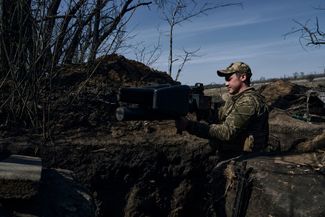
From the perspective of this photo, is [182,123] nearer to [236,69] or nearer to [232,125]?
[232,125]

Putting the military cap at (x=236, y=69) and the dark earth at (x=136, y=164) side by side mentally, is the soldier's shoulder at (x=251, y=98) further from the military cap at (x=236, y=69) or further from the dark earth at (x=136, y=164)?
the dark earth at (x=136, y=164)

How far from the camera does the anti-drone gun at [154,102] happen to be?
263 centimetres

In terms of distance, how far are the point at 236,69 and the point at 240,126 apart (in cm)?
49

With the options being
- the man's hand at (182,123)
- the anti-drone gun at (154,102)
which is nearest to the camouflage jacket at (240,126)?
the man's hand at (182,123)

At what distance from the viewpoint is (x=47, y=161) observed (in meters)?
5.11

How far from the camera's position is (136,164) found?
17.5 ft

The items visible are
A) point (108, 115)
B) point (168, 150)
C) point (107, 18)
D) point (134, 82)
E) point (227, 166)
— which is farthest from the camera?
point (107, 18)

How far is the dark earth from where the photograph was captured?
3090 millimetres

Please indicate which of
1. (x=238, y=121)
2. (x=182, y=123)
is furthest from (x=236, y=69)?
(x=182, y=123)

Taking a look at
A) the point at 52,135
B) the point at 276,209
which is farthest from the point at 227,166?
the point at 52,135

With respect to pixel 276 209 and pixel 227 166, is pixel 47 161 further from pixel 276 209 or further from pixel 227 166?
pixel 276 209

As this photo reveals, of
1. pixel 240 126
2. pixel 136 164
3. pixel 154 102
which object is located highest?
pixel 154 102

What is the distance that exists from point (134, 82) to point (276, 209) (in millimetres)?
4420

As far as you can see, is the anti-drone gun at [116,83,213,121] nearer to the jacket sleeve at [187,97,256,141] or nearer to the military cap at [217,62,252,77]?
the jacket sleeve at [187,97,256,141]
